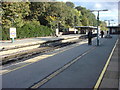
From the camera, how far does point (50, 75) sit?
7176 mm

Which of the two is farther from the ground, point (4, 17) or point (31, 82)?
point (4, 17)

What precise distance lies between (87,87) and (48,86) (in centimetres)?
126

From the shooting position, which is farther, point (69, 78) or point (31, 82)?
point (69, 78)

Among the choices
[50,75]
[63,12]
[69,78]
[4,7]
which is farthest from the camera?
[63,12]

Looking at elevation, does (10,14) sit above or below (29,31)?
above

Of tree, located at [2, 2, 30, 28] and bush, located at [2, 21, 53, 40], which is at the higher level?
tree, located at [2, 2, 30, 28]

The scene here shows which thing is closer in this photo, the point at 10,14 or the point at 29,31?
the point at 10,14

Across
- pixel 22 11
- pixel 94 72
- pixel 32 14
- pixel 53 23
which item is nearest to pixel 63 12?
pixel 53 23

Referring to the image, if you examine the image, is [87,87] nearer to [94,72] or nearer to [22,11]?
[94,72]

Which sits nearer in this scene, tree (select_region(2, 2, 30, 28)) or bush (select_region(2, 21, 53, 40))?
bush (select_region(2, 21, 53, 40))

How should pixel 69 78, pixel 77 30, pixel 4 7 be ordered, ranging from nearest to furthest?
pixel 69 78 < pixel 4 7 < pixel 77 30

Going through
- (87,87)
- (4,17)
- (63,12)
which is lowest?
(87,87)

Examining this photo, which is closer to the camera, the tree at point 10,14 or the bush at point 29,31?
the bush at point 29,31

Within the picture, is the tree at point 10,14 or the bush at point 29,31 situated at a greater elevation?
the tree at point 10,14
